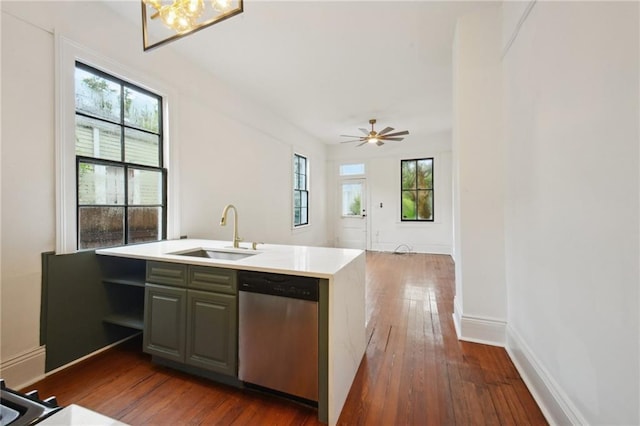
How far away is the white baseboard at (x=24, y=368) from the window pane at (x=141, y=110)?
1983mm

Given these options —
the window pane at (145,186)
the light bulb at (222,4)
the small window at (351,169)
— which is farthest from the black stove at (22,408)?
the small window at (351,169)

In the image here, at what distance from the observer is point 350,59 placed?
124 inches

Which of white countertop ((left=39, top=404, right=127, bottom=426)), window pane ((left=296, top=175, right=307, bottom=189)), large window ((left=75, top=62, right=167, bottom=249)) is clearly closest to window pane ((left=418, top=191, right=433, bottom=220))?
window pane ((left=296, top=175, right=307, bottom=189))

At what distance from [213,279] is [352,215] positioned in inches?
230

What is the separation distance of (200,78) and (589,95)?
11.8 feet

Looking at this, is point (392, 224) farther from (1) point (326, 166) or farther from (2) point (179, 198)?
(2) point (179, 198)

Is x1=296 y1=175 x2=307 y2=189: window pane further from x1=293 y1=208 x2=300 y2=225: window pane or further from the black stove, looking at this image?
the black stove

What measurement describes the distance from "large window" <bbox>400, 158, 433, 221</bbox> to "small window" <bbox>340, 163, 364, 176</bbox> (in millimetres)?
1077

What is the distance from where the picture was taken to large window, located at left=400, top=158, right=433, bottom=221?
6621 mm

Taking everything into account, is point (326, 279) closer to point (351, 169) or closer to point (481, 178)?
point (481, 178)

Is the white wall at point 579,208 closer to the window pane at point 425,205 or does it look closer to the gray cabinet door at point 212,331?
the gray cabinet door at point 212,331

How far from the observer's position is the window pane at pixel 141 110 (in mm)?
2562

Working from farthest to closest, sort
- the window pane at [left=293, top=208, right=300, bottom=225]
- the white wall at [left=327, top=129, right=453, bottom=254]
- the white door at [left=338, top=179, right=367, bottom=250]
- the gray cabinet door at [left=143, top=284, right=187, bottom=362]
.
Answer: the white door at [left=338, top=179, right=367, bottom=250], the white wall at [left=327, top=129, right=453, bottom=254], the window pane at [left=293, top=208, right=300, bottom=225], the gray cabinet door at [left=143, top=284, right=187, bottom=362]

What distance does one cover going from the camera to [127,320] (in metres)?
2.24
